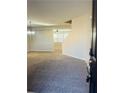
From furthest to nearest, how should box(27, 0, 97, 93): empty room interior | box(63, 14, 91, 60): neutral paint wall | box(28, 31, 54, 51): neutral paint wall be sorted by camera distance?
1. box(28, 31, 54, 51): neutral paint wall
2. box(63, 14, 91, 60): neutral paint wall
3. box(27, 0, 97, 93): empty room interior

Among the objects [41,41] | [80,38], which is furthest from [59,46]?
[80,38]

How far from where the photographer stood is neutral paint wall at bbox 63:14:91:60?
28.9ft

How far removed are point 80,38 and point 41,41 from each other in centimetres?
786

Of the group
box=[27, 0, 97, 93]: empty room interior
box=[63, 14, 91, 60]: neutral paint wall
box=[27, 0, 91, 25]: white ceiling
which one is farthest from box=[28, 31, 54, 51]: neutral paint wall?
box=[27, 0, 91, 25]: white ceiling

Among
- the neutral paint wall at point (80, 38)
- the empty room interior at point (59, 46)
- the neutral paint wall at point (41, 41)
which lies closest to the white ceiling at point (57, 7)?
the empty room interior at point (59, 46)

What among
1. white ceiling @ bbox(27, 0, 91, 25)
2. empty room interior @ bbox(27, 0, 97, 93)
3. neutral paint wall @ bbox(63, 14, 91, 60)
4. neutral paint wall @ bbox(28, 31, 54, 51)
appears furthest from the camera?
neutral paint wall @ bbox(28, 31, 54, 51)

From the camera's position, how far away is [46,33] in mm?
16844

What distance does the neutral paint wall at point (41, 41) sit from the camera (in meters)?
16.8

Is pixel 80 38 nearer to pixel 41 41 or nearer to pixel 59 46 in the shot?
pixel 41 41

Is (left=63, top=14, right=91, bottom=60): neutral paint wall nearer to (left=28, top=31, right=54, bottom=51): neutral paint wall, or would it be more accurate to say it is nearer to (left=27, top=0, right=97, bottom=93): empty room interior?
(left=27, top=0, right=97, bottom=93): empty room interior

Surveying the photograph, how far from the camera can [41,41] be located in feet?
56.1
